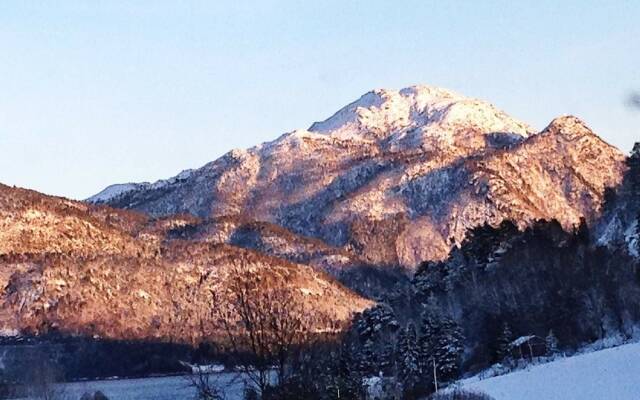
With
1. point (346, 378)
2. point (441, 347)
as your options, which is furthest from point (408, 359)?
point (346, 378)

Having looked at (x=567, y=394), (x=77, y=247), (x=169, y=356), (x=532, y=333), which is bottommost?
(x=567, y=394)

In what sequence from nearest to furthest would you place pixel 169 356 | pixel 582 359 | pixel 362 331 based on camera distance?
pixel 582 359, pixel 362 331, pixel 169 356

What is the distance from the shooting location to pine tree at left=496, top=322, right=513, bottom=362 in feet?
237

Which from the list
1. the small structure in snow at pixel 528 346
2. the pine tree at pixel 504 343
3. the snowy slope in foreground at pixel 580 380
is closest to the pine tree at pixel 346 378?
the snowy slope in foreground at pixel 580 380

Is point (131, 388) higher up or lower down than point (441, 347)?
higher up

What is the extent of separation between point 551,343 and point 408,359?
35.8 ft

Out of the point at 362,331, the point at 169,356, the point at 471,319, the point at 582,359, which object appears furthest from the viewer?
the point at 169,356

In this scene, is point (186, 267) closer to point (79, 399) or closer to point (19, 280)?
point (19, 280)

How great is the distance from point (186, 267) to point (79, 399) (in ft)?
275

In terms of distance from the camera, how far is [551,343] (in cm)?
6900

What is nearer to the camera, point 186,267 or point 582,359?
point 582,359

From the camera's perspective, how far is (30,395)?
102 meters

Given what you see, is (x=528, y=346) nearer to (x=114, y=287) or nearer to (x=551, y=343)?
(x=551, y=343)

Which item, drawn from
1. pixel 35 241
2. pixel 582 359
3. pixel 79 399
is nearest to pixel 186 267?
pixel 35 241
